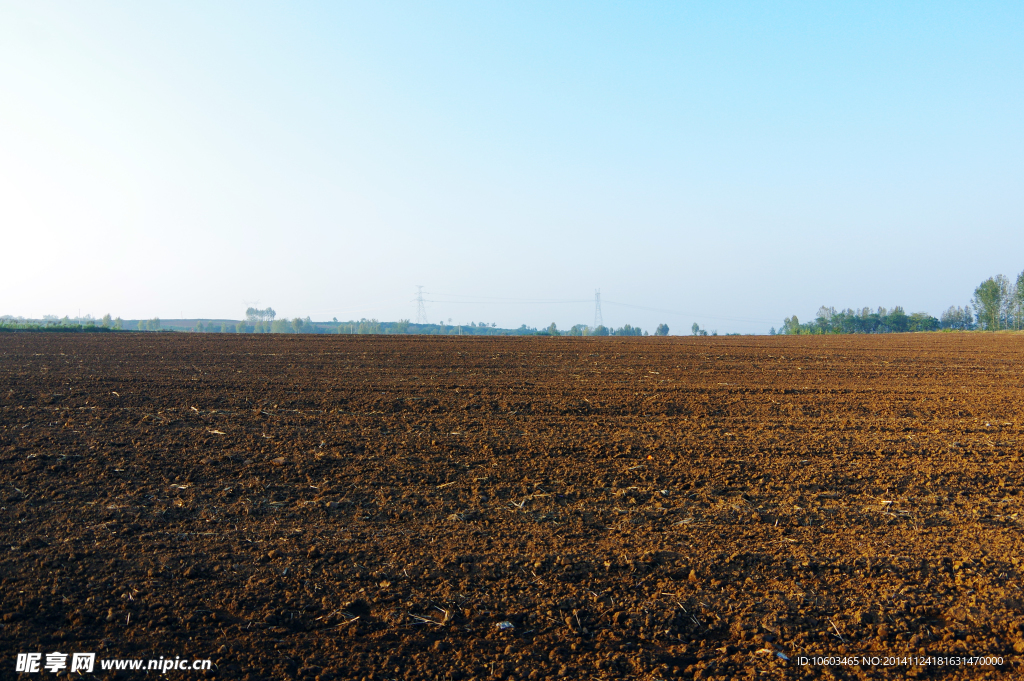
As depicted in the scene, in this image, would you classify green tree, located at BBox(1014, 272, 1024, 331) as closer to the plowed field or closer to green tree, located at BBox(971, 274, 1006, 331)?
green tree, located at BBox(971, 274, 1006, 331)

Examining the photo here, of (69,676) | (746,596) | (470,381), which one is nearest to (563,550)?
(746,596)

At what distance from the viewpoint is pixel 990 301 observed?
296 ft

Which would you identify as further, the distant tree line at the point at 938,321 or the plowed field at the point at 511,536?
the distant tree line at the point at 938,321

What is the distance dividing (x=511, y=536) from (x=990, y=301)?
11110 centimetres

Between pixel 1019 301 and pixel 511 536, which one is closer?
pixel 511 536

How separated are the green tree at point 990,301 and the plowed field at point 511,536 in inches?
3957

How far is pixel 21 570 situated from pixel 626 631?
434 centimetres

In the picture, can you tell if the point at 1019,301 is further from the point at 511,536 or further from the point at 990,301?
the point at 511,536

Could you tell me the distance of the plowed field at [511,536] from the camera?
145 inches

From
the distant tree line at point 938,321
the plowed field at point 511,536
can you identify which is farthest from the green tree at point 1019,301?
the plowed field at point 511,536

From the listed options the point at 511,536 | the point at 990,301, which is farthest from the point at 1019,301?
the point at 511,536

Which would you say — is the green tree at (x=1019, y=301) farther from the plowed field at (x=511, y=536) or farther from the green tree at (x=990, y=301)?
the plowed field at (x=511, y=536)

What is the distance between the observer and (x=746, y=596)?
421 centimetres

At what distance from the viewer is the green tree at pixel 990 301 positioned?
89875mm
